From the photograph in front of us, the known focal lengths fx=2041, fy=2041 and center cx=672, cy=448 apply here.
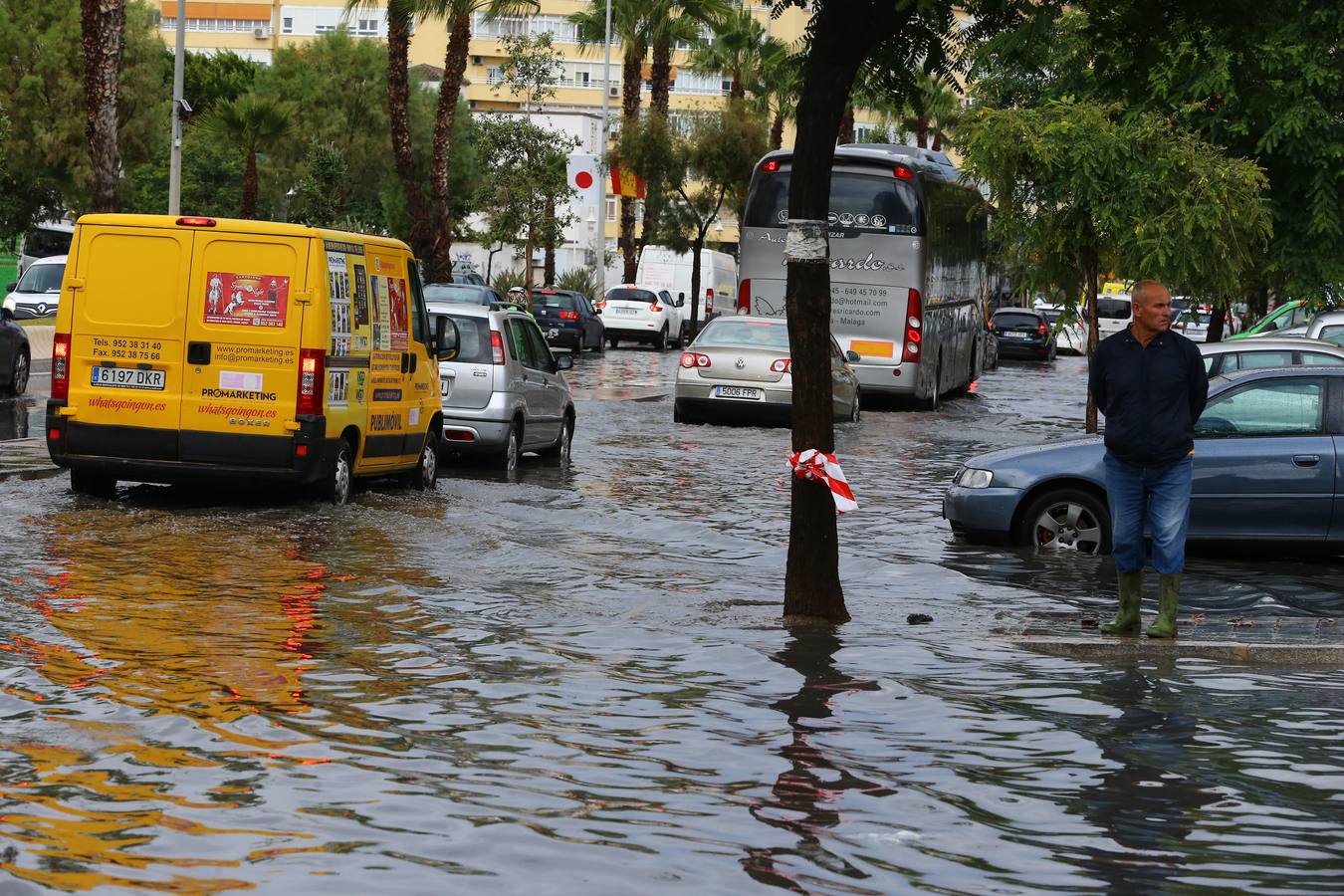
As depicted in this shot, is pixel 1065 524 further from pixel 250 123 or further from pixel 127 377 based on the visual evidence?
pixel 250 123

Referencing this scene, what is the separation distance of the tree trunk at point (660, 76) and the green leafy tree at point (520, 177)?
31.0ft

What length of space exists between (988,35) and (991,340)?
42.2 meters

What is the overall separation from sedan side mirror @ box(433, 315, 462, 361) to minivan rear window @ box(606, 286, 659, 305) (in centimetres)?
3961

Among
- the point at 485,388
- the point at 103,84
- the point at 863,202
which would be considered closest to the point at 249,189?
the point at 103,84

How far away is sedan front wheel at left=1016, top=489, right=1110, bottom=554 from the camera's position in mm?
14250

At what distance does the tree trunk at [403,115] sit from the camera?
1593 inches

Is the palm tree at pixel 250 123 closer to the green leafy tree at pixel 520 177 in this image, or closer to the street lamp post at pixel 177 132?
the green leafy tree at pixel 520 177

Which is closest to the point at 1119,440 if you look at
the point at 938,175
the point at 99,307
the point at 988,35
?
the point at 988,35

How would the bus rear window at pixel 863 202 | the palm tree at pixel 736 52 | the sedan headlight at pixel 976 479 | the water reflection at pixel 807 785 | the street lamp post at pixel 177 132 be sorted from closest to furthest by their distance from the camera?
1. the water reflection at pixel 807 785
2. the sedan headlight at pixel 976 479
3. the bus rear window at pixel 863 202
4. the street lamp post at pixel 177 132
5. the palm tree at pixel 736 52

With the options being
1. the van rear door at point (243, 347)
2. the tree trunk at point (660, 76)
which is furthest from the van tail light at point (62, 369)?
the tree trunk at point (660, 76)

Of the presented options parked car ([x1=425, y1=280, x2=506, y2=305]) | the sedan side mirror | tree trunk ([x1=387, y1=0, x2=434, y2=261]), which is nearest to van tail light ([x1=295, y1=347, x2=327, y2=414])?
the sedan side mirror

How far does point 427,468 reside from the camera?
679 inches

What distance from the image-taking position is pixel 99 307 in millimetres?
14516

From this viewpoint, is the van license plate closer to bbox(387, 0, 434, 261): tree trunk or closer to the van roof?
the van roof
